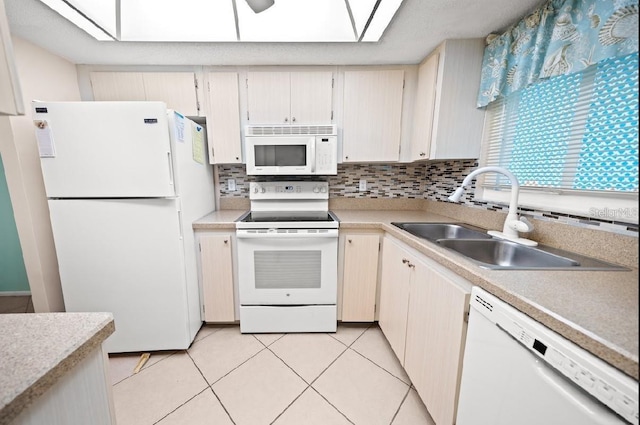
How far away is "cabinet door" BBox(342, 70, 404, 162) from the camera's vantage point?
1887mm

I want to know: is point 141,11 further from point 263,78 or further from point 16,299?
point 16,299

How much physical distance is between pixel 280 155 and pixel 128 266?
1298mm

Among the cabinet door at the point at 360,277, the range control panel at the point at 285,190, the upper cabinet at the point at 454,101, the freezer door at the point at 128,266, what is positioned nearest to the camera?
the freezer door at the point at 128,266

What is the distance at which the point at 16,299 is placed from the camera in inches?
91.9

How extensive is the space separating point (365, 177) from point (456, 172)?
2.54 ft

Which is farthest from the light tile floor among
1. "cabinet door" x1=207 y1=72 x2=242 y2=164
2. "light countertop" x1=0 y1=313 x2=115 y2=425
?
"cabinet door" x1=207 y1=72 x2=242 y2=164

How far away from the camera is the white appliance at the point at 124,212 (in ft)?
4.37

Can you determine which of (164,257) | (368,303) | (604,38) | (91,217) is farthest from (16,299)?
(604,38)

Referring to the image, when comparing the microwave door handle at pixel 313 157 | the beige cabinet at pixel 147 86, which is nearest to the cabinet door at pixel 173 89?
the beige cabinet at pixel 147 86

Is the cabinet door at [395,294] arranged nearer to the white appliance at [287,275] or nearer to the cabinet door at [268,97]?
the white appliance at [287,275]

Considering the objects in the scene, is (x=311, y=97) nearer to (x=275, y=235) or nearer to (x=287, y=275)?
(x=275, y=235)

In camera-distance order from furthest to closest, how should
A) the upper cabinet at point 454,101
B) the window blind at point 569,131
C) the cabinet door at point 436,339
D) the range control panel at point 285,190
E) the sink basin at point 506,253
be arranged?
the range control panel at point 285,190
the upper cabinet at point 454,101
the sink basin at point 506,253
the cabinet door at point 436,339
the window blind at point 569,131

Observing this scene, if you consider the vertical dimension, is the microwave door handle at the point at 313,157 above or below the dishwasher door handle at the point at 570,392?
above

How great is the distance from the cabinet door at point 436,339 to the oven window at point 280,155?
1223 mm
